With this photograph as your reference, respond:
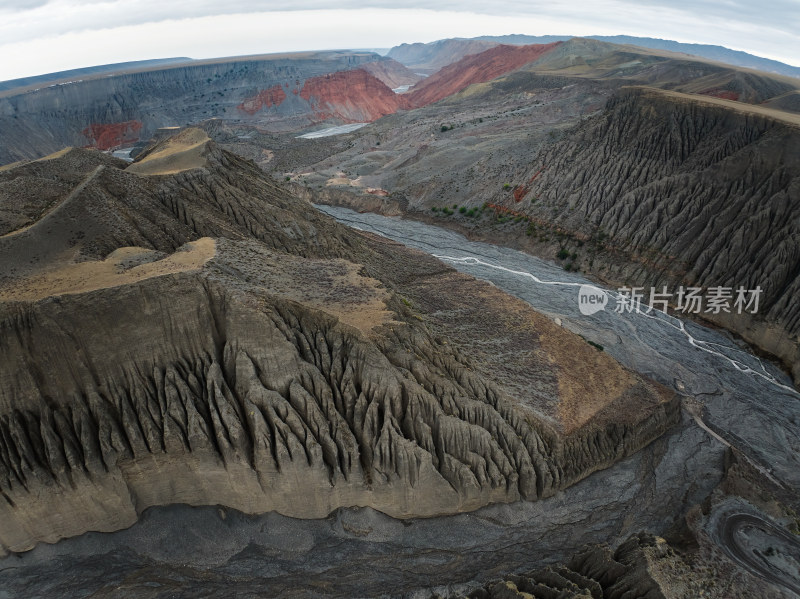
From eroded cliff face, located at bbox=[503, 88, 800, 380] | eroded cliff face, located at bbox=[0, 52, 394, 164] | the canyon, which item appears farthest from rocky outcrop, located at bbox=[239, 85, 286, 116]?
the canyon

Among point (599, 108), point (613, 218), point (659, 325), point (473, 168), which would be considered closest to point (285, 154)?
point (473, 168)

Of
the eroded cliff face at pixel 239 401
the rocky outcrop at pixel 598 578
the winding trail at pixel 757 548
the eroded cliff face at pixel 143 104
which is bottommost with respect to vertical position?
the winding trail at pixel 757 548

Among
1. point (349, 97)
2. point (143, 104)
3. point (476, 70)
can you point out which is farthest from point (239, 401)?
point (476, 70)

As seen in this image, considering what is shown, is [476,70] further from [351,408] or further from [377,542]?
[377,542]

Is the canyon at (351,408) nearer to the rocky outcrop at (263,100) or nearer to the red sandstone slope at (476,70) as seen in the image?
the rocky outcrop at (263,100)

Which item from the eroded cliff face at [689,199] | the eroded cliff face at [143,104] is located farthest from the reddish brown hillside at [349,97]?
the eroded cliff face at [689,199]

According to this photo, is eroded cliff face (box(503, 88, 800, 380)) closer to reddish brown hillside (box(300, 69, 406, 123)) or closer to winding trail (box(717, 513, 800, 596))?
winding trail (box(717, 513, 800, 596))

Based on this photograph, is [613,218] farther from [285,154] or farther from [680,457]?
[285,154]
